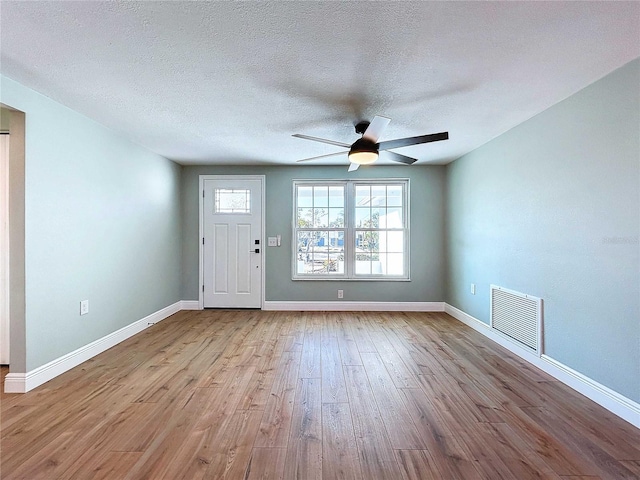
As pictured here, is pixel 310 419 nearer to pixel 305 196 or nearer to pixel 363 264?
pixel 363 264

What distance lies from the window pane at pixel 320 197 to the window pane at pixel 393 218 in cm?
101

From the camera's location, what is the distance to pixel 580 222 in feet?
7.22

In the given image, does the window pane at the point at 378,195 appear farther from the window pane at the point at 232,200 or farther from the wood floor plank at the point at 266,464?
the wood floor plank at the point at 266,464

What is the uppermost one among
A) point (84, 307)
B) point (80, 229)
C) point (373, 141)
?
point (373, 141)

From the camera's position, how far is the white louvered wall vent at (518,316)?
8.62 ft

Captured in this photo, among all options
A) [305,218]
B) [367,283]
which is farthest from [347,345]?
[305,218]

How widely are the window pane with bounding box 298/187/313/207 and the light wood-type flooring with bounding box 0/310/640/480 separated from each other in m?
2.37

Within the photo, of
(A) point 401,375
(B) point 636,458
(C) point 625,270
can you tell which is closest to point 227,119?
Answer: (A) point 401,375

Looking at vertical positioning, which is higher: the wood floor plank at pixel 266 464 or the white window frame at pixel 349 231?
the white window frame at pixel 349 231

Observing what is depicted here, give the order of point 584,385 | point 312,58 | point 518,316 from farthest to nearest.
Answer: point 518,316 → point 584,385 → point 312,58

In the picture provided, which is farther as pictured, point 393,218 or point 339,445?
point 393,218

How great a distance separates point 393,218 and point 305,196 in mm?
1460

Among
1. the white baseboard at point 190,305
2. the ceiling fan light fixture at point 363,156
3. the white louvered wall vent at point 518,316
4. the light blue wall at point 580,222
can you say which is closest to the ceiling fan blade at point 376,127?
the ceiling fan light fixture at point 363,156

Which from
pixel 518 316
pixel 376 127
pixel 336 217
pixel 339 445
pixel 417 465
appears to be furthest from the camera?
pixel 336 217
